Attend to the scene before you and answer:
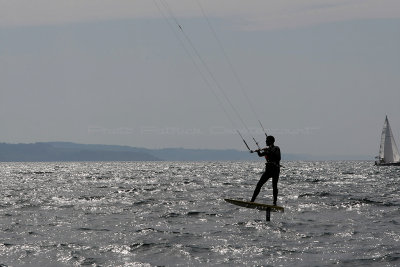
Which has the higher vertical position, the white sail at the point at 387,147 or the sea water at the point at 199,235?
the white sail at the point at 387,147

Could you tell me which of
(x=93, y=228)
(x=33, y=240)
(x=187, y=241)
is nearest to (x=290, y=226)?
(x=187, y=241)

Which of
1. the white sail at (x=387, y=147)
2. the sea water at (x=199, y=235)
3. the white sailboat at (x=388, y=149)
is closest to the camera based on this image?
the sea water at (x=199, y=235)

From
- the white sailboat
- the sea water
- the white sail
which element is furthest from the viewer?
the white sailboat

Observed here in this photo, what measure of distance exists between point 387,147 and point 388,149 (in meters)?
0.61

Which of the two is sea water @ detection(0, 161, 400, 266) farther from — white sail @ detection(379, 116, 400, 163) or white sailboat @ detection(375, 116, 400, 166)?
white sailboat @ detection(375, 116, 400, 166)

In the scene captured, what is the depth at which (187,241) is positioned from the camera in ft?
69.2

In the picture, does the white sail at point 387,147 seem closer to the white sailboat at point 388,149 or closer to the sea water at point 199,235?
the white sailboat at point 388,149

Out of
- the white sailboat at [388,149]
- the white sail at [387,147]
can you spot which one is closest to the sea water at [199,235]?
the white sail at [387,147]

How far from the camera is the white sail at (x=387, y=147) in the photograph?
133775 millimetres

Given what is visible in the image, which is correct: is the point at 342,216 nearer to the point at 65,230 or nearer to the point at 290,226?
the point at 290,226

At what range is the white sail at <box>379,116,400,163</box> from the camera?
13377 centimetres

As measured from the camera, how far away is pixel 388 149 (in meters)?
137

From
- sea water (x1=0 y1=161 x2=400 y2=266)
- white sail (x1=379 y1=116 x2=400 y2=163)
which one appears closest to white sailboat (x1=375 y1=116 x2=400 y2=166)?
white sail (x1=379 y1=116 x2=400 y2=163)

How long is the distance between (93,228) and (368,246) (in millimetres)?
9531
